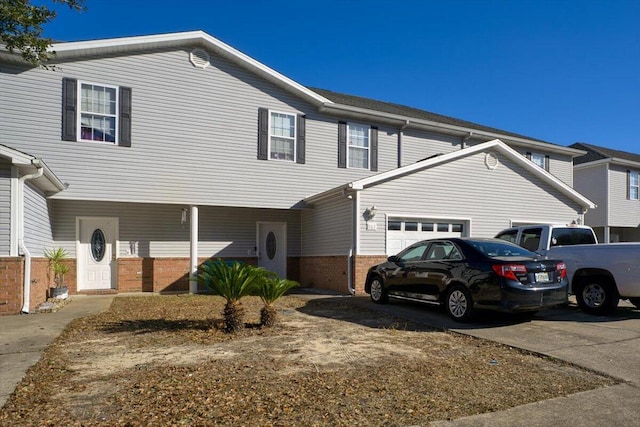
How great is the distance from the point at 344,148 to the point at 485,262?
8.87 meters

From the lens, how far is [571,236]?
1112 cm

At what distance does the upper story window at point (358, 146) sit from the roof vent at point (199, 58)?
15.6 feet

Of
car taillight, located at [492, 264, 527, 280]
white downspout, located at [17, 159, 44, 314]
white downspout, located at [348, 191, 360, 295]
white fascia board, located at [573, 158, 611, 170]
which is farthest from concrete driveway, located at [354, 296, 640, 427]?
white fascia board, located at [573, 158, 611, 170]

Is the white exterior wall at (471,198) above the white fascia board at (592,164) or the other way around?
the other way around

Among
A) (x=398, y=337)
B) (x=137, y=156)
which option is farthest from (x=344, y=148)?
Answer: (x=398, y=337)

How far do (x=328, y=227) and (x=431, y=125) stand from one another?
5.91 m

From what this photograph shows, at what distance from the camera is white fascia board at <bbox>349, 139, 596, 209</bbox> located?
525 inches

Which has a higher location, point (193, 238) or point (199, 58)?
point (199, 58)

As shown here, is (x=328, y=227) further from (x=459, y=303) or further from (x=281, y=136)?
(x=459, y=303)

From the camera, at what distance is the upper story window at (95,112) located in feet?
41.3

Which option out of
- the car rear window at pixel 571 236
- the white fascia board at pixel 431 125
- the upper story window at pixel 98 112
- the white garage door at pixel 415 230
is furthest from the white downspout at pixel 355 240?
the upper story window at pixel 98 112

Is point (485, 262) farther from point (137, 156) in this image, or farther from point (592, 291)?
point (137, 156)

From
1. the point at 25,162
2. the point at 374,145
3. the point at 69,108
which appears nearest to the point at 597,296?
the point at 374,145

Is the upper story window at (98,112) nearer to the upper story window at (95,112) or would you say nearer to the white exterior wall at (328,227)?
the upper story window at (95,112)
